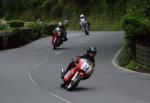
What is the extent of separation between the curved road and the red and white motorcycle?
28 centimetres

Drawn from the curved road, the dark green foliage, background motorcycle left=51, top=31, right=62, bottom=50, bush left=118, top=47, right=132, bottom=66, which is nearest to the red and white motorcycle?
the curved road

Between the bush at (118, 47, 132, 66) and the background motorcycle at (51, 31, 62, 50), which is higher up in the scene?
the bush at (118, 47, 132, 66)

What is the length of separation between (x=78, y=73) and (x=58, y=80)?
113 inches

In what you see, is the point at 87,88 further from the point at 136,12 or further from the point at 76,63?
the point at 136,12

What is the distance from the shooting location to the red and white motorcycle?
18281 millimetres

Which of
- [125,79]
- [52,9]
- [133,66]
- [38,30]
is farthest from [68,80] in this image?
[52,9]

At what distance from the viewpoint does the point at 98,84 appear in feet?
66.1

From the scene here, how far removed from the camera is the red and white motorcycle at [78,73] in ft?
60.0

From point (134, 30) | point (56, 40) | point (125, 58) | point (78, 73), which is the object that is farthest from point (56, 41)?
point (78, 73)

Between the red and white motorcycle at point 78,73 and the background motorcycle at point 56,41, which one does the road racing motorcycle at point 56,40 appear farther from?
the red and white motorcycle at point 78,73

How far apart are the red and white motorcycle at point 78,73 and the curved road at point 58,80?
0.28 metres

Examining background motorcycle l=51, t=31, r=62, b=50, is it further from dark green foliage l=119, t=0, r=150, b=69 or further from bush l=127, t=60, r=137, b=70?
bush l=127, t=60, r=137, b=70

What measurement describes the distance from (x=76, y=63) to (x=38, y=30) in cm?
2505

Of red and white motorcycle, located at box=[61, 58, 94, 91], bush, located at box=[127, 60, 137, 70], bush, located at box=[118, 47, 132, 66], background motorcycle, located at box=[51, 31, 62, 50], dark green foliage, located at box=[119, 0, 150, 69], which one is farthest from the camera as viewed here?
background motorcycle, located at box=[51, 31, 62, 50]
